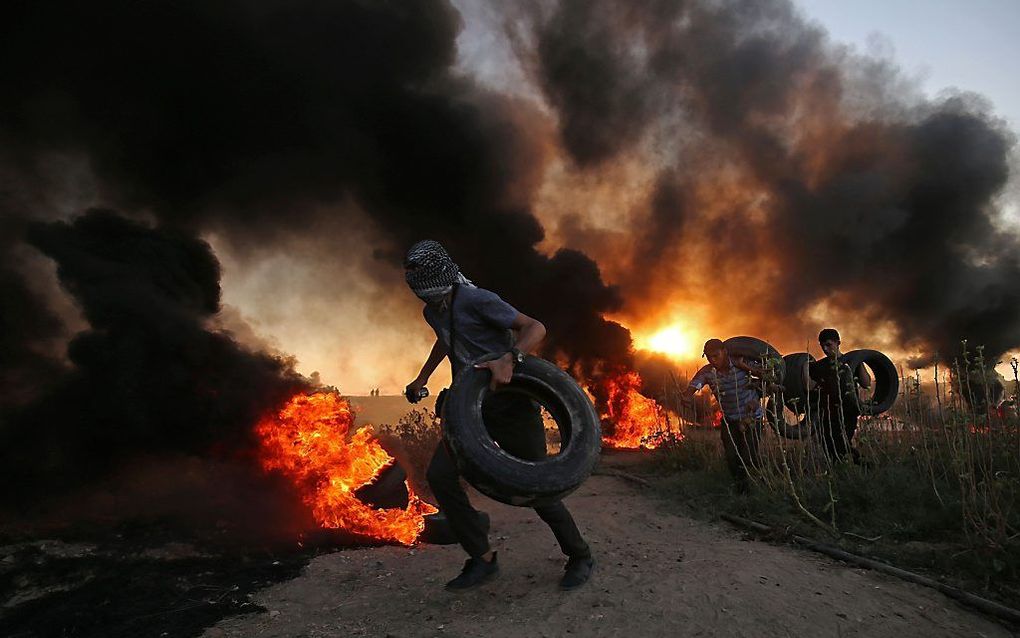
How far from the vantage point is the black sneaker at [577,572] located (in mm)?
3584

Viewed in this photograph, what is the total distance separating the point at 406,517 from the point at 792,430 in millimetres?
4734

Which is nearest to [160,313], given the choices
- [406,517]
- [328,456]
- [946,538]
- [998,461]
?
[328,456]

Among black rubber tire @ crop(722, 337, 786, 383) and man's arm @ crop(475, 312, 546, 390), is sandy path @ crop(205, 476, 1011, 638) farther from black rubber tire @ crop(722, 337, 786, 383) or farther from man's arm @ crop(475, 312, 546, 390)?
black rubber tire @ crop(722, 337, 786, 383)

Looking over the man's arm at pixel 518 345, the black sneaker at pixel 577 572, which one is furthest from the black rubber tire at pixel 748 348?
the man's arm at pixel 518 345

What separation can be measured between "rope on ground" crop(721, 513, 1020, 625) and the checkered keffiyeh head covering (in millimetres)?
3607

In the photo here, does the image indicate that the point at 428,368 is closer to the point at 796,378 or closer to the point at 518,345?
the point at 518,345

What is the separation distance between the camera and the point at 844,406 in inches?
282

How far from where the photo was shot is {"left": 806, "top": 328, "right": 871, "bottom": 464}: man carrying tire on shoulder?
6500 millimetres

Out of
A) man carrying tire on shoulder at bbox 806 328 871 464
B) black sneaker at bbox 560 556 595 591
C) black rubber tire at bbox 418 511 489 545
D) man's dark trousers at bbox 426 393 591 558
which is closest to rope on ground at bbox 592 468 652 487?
man carrying tire on shoulder at bbox 806 328 871 464

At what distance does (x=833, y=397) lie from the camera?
7.20 metres

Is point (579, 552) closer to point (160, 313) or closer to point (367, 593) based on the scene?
point (367, 593)

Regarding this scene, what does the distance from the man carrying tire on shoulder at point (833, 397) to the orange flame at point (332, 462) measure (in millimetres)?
5149

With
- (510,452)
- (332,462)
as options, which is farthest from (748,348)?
(332,462)

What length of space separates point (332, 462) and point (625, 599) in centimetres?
424
